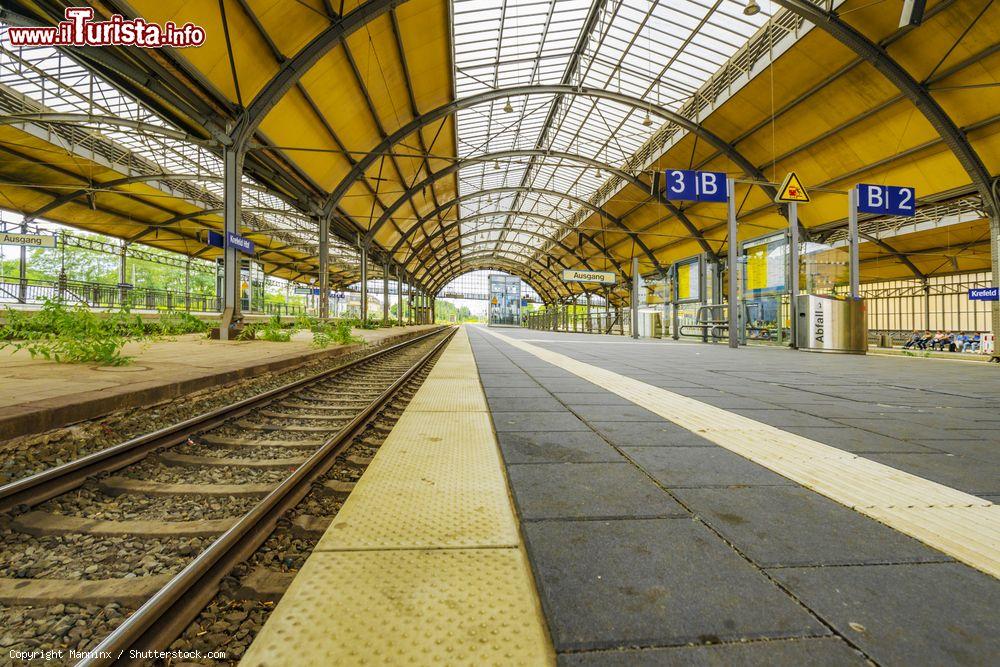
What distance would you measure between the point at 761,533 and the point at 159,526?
251cm

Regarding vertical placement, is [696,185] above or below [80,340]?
above

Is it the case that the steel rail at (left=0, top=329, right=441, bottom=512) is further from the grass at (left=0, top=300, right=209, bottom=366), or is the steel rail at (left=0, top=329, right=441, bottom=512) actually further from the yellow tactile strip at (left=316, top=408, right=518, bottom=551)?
the grass at (left=0, top=300, right=209, bottom=366)

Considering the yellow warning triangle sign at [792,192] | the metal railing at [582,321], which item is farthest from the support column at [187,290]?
the metal railing at [582,321]

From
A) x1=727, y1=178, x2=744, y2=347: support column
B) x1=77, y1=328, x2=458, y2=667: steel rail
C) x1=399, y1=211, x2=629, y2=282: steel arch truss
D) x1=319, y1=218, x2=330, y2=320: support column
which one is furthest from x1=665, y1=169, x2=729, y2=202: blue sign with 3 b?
x1=399, y1=211, x2=629, y2=282: steel arch truss

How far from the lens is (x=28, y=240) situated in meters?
18.7

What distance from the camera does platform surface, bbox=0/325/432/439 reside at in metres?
3.02

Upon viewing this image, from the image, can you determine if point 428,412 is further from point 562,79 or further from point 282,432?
point 562,79

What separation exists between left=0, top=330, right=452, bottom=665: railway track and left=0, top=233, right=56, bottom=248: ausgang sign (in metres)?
23.7

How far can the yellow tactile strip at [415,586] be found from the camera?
98 centimetres

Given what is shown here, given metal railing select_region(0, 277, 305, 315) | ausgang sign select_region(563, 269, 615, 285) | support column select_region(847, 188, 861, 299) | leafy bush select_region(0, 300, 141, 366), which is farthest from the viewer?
ausgang sign select_region(563, 269, 615, 285)

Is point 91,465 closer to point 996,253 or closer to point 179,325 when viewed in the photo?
point 179,325

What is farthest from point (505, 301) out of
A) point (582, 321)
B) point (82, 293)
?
point (82, 293)

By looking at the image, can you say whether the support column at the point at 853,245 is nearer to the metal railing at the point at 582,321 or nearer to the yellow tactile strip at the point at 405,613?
the yellow tactile strip at the point at 405,613

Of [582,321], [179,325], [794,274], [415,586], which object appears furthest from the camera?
[582,321]
